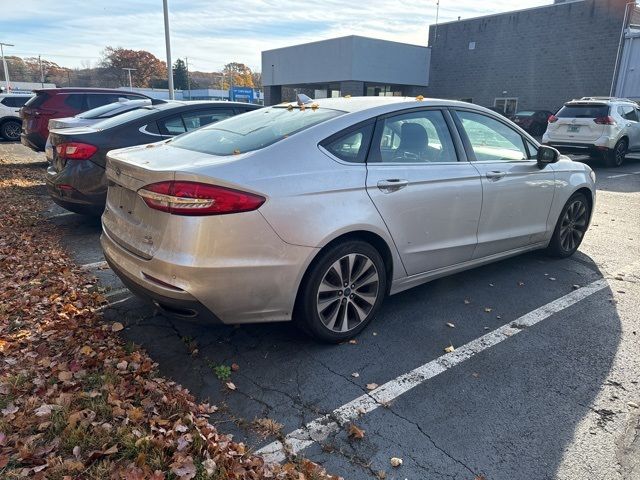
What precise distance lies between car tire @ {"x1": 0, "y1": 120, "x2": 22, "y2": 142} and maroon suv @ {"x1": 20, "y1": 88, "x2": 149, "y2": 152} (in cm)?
708

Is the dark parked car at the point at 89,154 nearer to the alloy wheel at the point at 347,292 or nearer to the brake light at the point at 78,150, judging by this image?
the brake light at the point at 78,150

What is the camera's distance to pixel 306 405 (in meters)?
2.76

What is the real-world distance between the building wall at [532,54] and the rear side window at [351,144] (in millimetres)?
27610

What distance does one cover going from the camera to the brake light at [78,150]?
537cm

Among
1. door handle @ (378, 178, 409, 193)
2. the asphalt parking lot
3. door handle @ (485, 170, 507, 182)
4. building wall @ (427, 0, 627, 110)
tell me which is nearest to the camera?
the asphalt parking lot

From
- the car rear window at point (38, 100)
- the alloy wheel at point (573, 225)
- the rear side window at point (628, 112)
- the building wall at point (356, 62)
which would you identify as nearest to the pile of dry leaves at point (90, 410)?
the alloy wheel at point (573, 225)

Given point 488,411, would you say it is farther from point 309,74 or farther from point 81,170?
point 309,74

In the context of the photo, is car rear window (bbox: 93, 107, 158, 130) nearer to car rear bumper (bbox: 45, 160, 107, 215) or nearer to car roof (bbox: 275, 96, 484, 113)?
car rear bumper (bbox: 45, 160, 107, 215)

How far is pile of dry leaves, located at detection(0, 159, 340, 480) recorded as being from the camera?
2.12 metres

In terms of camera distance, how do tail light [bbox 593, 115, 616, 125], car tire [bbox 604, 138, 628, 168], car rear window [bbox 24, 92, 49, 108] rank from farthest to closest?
1. car tire [bbox 604, 138, 628, 168]
2. tail light [bbox 593, 115, 616, 125]
3. car rear window [bbox 24, 92, 49, 108]

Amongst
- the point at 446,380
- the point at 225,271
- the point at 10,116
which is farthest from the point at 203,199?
the point at 10,116

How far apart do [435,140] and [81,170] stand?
12.8 ft

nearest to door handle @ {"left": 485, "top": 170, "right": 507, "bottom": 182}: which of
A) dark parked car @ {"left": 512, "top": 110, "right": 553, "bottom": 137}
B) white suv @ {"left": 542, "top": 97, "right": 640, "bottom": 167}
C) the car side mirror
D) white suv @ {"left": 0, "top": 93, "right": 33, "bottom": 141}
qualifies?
the car side mirror

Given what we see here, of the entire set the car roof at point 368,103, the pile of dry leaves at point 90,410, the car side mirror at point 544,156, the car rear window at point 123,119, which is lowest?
the pile of dry leaves at point 90,410
